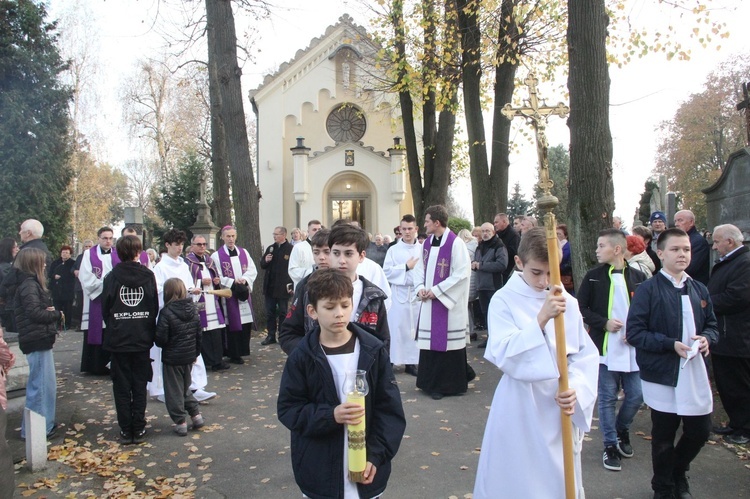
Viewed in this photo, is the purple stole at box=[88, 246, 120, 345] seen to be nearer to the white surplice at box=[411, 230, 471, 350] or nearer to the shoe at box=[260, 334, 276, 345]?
the shoe at box=[260, 334, 276, 345]

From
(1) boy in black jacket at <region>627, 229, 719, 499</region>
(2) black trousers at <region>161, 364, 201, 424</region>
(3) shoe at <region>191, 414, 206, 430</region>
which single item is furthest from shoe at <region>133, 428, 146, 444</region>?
(1) boy in black jacket at <region>627, 229, 719, 499</region>

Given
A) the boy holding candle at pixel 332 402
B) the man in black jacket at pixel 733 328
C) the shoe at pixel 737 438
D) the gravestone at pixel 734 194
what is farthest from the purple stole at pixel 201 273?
the gravestone at pixel 734 194

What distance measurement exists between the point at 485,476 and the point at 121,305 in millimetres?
4152

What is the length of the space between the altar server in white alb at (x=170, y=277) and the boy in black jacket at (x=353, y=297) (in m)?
3.81

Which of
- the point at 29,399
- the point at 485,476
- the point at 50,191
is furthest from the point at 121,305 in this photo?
the point at 50,191

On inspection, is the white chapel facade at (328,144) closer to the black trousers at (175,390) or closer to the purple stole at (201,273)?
the purple stole at (201,273)

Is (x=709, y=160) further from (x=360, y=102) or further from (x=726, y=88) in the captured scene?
(x=360, y=102)

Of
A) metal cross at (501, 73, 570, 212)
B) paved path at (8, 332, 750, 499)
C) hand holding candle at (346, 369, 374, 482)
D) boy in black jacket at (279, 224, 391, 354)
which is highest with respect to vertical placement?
metal cross at (501, 73, 570, 212)

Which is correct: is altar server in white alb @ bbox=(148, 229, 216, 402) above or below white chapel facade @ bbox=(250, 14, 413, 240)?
below

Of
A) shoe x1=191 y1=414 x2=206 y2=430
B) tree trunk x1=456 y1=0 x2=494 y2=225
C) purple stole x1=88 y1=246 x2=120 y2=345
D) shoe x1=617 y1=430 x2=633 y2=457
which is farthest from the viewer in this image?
tree trunk x1=456 y1=0 x2=494 y2=225

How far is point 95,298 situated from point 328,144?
2203 cm

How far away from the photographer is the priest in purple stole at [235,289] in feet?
31.9

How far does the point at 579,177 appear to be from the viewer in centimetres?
712

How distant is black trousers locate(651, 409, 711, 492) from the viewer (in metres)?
4.21
